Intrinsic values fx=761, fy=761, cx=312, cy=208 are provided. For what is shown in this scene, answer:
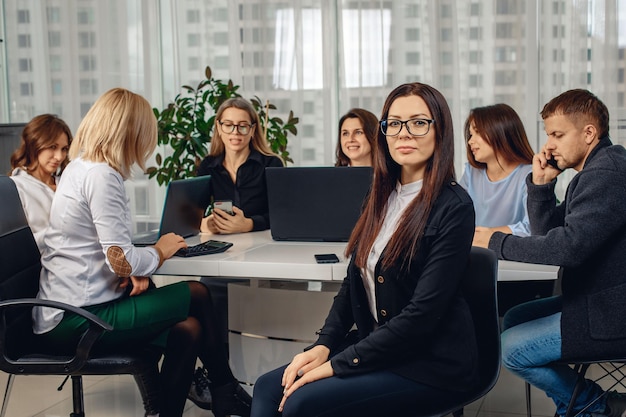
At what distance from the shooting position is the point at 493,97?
17.7ft

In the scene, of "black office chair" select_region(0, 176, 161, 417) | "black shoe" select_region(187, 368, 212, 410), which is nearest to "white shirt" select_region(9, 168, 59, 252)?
"black office chair" select_region(0, 176, 161, 417)

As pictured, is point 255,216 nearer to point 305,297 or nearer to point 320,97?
point 305,297

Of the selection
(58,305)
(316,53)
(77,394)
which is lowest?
(77,394)

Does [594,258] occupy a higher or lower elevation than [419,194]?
lower

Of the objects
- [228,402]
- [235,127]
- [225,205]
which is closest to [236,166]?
[235,127]

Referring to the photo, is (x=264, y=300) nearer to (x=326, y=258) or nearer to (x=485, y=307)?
(x=326, y=258)

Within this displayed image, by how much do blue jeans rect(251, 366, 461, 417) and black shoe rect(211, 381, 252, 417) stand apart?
1096 millimetres

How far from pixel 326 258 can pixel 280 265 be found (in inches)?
6.3

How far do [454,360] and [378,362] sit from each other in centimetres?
19

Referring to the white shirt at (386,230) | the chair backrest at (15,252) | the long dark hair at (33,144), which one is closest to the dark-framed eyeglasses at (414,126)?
the white shirt at (386,230)

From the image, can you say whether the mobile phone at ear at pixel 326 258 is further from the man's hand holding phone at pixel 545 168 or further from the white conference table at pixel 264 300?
the man's hand holding phone at pixel 545 168

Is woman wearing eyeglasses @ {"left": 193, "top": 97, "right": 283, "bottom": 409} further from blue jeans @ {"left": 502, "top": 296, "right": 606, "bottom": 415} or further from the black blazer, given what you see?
the black blazer

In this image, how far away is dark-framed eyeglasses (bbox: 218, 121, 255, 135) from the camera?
11.6 ft

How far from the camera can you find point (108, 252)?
2449mm
